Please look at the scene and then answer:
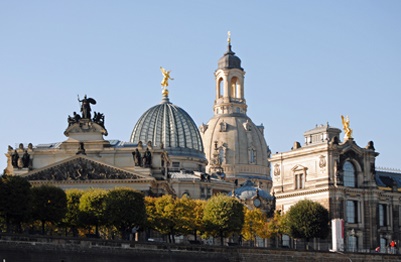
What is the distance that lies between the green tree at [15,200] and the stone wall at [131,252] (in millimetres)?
9208

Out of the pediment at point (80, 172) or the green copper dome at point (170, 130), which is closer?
the pediment at point (80, 172)

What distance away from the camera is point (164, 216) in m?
115

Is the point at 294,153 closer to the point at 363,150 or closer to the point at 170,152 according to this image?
the point at 363,150

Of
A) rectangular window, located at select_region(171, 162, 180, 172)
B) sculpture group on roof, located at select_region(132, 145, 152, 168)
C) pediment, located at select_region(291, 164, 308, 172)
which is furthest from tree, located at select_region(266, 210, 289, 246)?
rectangular window, located at select_region(171, 162, 180, 172)

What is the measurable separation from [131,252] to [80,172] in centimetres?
3988

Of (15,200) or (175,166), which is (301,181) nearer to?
(175,166)

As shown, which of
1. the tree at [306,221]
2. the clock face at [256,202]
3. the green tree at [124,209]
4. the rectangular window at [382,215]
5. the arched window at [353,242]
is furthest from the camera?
the clock face at [256,202]

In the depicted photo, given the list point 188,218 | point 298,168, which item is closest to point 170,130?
point 298,168

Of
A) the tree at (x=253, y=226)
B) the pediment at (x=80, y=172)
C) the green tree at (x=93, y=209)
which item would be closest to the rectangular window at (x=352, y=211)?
the tree at (x=253, y=226)

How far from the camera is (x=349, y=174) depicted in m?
137

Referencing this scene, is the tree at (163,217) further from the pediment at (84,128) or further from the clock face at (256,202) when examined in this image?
the clock face at (256,202)

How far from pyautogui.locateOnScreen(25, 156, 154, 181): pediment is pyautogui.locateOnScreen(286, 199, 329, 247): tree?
1917 centimetres

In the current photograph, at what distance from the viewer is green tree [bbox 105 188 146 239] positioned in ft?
350

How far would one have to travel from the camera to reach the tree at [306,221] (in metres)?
124
